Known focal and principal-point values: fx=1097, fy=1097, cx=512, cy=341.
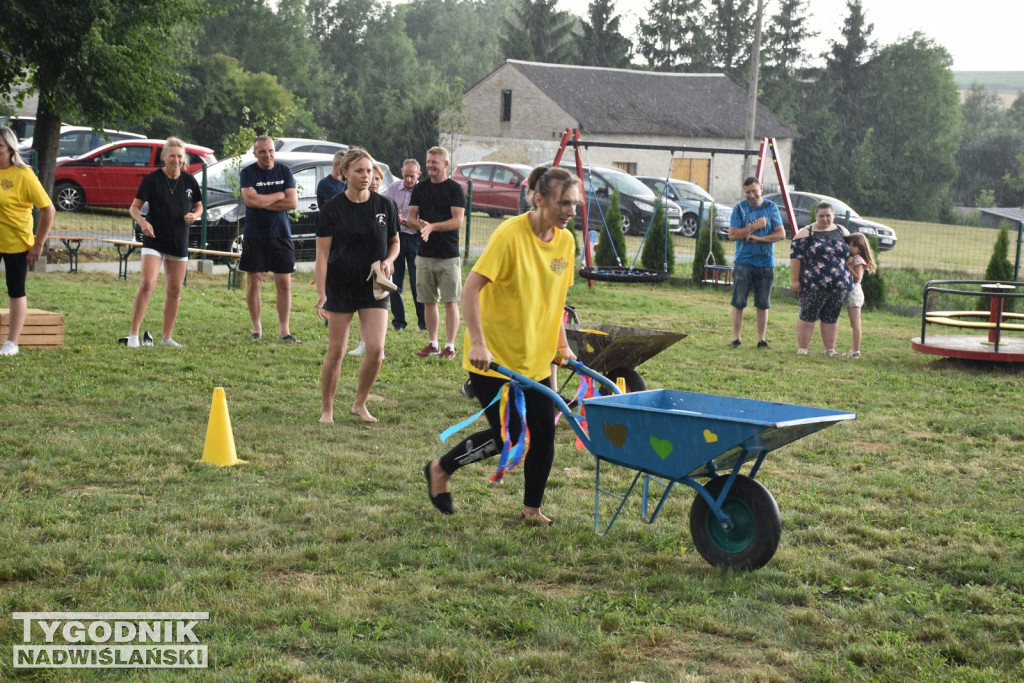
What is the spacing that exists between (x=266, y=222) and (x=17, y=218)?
220 centimetres

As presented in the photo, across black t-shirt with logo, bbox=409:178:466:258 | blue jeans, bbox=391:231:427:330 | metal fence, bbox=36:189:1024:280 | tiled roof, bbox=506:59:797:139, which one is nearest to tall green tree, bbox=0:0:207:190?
metal fence, bbox=36:189:1024:280

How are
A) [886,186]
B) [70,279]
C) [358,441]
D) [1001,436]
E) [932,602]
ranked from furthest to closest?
[886,186]
[70,279]
[1001,436]
[358,441]
[932,602]

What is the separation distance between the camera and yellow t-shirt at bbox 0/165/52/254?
845 cm

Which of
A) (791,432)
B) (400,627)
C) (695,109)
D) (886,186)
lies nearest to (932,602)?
(791,432)

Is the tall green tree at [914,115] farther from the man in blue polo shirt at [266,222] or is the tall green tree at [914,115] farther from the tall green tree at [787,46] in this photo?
the man in blue polo shirt at [266,222]

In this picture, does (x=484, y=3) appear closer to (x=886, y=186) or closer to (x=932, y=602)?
(x=886, y=186)

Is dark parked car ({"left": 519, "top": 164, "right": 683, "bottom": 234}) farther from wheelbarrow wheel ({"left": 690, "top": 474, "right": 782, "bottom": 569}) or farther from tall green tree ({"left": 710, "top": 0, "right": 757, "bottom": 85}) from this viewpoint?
tall green tree ({"left": 710, "top": 0, "right": 757, "bottom": 85})

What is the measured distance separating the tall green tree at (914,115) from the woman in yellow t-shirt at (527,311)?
58.5 meters

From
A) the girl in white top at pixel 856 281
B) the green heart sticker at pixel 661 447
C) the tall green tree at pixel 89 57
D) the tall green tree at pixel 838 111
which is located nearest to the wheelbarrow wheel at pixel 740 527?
the green heart sticker at pixel 661 447

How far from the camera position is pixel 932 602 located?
432 centimetres

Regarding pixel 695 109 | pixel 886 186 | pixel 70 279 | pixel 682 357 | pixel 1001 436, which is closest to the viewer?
pixel 1001 436

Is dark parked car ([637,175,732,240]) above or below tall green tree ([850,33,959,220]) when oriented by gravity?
below

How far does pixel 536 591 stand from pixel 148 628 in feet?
4.80

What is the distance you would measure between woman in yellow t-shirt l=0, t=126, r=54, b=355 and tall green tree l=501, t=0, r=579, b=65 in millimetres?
57443
